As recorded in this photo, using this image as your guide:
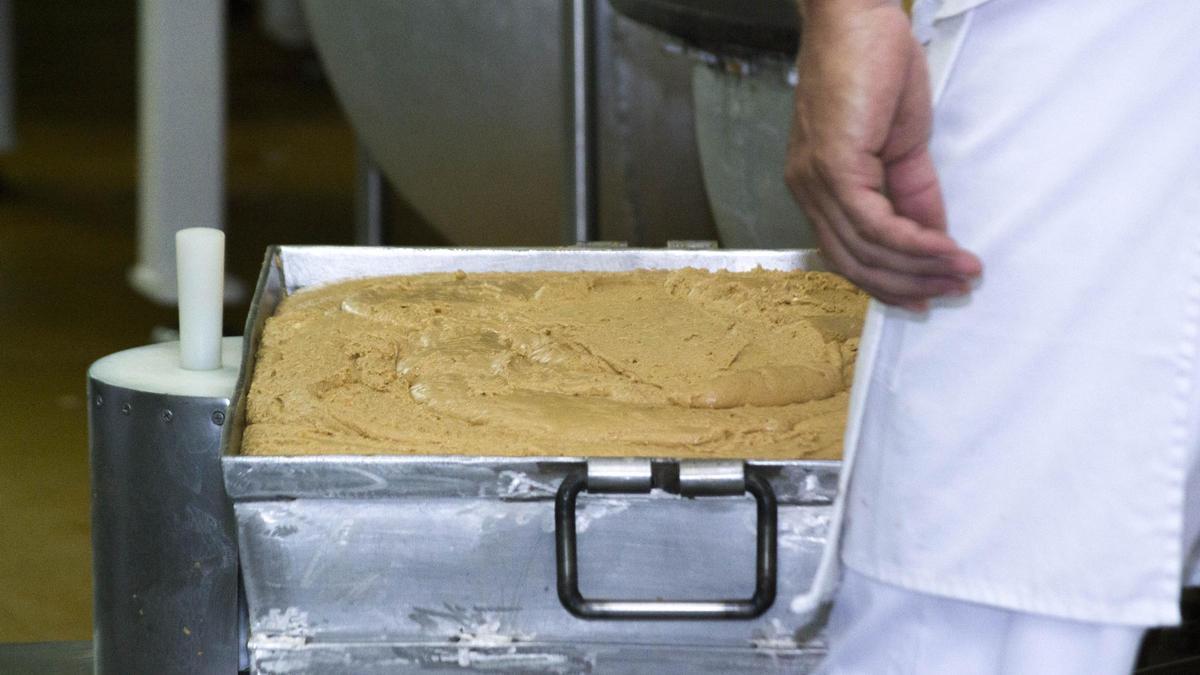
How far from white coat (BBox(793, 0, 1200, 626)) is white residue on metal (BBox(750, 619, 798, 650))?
0.40 ft

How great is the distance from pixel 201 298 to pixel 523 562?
1.03 feet

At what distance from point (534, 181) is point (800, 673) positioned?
1.57 metres

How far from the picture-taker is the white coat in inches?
24.2

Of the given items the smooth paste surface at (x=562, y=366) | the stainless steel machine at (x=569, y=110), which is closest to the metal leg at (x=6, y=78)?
the stainless steel machine at (x=569, y=110)

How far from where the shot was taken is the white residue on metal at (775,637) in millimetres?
769

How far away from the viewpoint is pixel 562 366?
938 millimetres

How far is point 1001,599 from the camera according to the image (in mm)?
644

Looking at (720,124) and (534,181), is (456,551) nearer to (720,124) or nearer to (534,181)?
(720,124)

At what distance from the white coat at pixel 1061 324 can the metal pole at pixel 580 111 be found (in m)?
1.13

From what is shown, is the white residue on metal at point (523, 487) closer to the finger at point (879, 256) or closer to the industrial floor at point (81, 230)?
the finger at point (879, 256)

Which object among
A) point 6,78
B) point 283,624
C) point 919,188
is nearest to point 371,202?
point 6,78

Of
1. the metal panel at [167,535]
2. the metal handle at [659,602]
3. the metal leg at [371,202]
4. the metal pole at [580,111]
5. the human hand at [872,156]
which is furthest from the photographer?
the metal leg at [371,202]

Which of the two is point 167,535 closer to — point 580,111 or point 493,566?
point 493,566

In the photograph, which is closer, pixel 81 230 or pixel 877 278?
pixel 877 278
